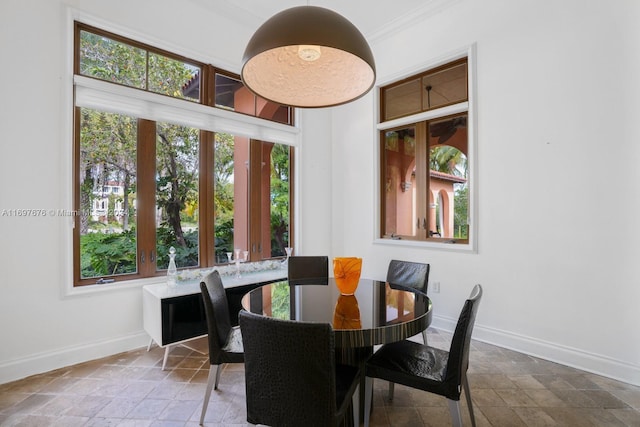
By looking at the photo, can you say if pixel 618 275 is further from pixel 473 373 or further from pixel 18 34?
pixel 18 34

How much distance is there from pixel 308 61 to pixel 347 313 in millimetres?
1541

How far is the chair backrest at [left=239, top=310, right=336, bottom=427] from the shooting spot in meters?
1.22

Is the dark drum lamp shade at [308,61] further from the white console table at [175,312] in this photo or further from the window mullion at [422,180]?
the window mullion at [422,180]

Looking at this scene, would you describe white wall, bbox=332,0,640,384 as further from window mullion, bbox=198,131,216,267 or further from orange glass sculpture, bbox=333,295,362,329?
window mullion, bbox=198,131,216,267

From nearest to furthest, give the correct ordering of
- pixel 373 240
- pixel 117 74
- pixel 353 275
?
1. pixel 353 275
2. pixel 117 74
3. pixel 373 240

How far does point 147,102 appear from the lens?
3102 millimetres

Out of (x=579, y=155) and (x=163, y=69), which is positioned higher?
(x=163, y=69)

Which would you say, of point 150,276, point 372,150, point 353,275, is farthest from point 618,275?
point 150,276

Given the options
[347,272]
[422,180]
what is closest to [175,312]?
[347,272]

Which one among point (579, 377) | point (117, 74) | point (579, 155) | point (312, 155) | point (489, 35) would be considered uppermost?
point (489, 35)

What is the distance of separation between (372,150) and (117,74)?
2925 millimetres

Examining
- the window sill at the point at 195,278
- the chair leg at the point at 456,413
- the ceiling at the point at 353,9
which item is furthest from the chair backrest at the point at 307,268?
the ceiling at the point at 353,9

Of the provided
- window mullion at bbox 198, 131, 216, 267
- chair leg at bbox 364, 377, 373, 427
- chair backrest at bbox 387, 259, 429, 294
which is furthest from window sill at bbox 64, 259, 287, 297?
chair leg at bbox 364, 377, 373, 427

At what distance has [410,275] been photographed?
278 centimetres
